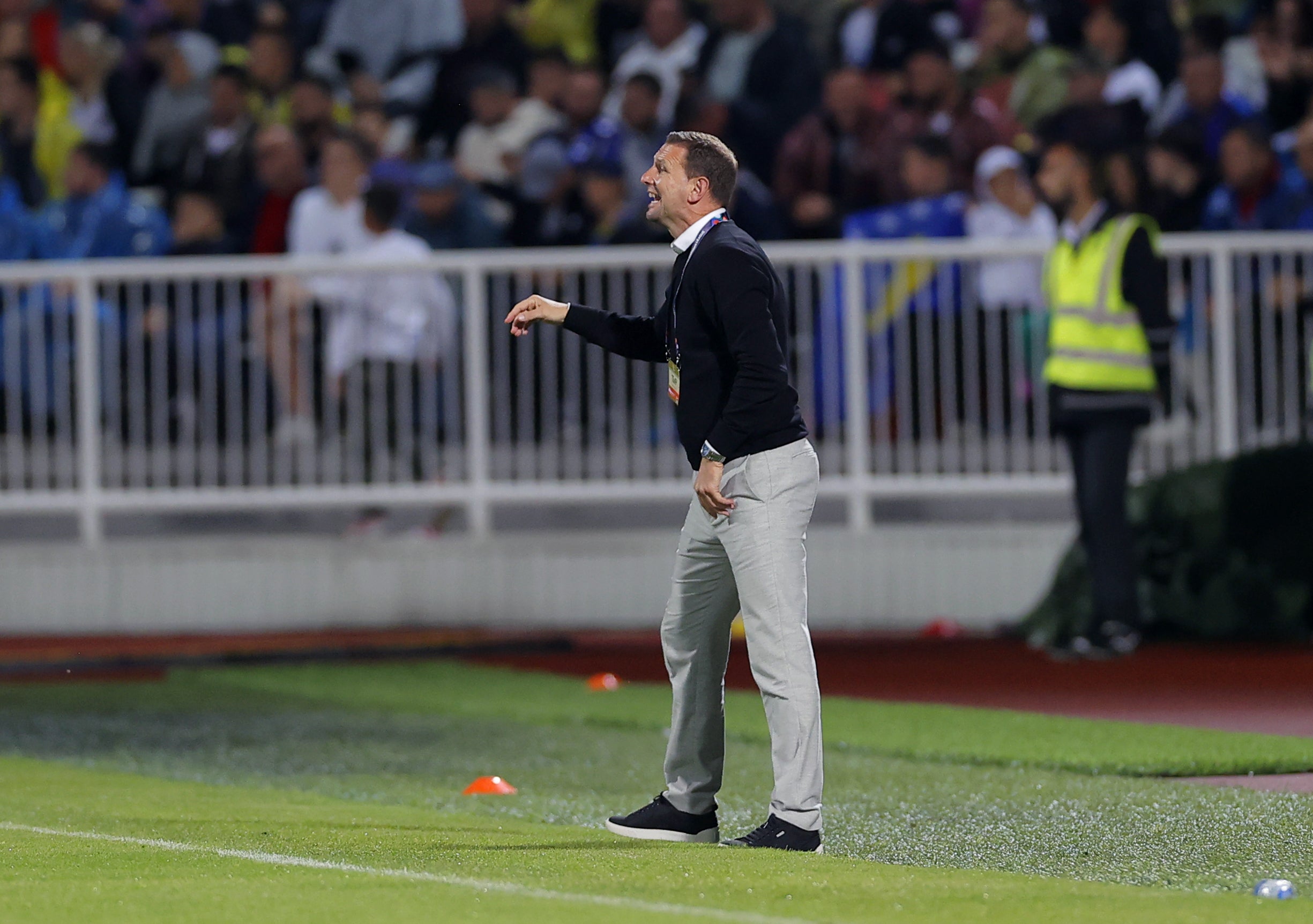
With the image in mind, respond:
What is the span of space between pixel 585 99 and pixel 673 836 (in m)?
10.4

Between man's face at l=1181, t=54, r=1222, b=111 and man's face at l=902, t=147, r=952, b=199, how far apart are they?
1.94m

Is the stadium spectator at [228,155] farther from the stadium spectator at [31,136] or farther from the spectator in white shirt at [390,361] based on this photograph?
the spectator in white shirt at [390,361]

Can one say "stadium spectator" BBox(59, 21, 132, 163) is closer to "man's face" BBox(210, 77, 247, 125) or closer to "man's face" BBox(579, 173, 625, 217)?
"man's face" BBox(210, 77, 247, 125)

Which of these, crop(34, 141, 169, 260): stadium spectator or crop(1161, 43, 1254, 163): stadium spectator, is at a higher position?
crop(1161, 43, 1254, 163): stadium spectator

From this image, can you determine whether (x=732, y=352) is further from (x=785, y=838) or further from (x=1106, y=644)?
(x=1106, y=644)

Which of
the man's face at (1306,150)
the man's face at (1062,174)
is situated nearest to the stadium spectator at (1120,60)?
the man's face at (1306,150)

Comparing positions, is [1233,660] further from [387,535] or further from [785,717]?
[785,717]

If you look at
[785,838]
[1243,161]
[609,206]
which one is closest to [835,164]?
[609,206]

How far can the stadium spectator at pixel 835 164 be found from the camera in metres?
16.1

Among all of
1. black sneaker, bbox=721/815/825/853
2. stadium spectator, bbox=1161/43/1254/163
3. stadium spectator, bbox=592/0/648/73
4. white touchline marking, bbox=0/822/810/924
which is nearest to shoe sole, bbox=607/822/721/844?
black sneaker, bbox=721/815/825/853

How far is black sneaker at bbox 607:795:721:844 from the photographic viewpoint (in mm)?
7121

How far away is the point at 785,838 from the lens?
6.82 metres

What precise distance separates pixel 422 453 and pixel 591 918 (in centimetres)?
950

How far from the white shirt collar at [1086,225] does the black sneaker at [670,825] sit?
240 inches
